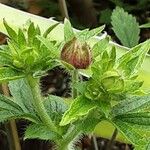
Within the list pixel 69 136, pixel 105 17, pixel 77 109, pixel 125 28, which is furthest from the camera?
pixel 105 17

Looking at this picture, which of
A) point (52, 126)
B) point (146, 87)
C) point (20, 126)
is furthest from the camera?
point (20, 126)

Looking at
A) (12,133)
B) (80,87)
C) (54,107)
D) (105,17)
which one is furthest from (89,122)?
(105,17)

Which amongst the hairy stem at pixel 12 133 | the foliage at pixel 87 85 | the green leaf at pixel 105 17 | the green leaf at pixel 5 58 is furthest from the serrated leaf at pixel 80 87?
the green leaf at pixel 105 17

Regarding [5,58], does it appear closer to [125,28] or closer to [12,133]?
[12,133]

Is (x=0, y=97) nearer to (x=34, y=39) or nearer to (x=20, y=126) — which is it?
(x=34, y=39)

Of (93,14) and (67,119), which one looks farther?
(93,14)

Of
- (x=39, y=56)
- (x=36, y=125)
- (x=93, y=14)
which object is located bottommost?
(x=93, y=14)

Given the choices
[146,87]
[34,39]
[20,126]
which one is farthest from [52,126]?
[20,126]
